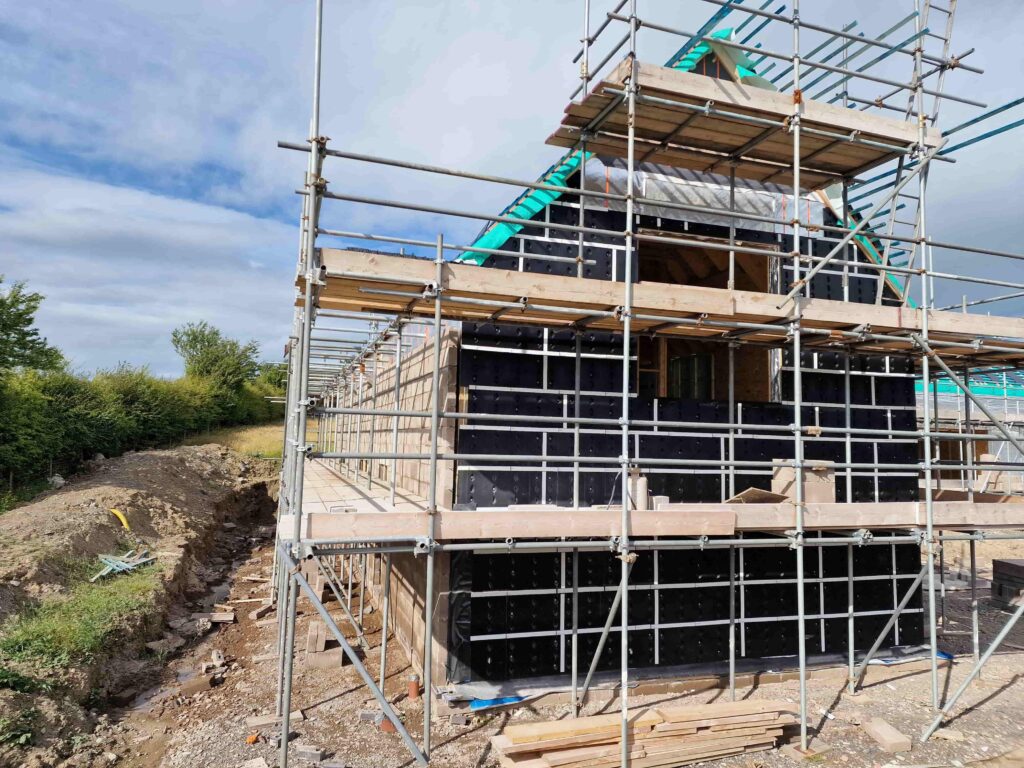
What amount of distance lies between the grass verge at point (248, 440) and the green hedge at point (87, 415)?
2.22ft


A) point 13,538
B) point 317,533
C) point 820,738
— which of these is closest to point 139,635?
point 13,538

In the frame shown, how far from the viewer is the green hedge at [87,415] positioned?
18.9 metres

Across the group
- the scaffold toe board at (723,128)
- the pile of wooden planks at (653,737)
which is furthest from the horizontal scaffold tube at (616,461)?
the scaffold toe board at (723,128)

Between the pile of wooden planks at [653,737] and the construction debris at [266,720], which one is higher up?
the pile of wooden planks at [653,737]

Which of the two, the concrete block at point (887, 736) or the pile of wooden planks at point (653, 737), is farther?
the concrete block at point (887, 736)

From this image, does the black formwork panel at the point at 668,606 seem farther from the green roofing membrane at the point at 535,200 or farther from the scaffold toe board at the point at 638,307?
the green roofing membrane at the point at 535,200

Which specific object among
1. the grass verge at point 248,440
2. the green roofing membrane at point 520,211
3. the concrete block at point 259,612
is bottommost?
the concrete block at point 259,612

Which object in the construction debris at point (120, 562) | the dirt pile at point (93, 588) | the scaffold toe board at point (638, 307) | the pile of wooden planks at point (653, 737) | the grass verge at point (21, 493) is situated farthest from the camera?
the grass verge at point (21, 493)

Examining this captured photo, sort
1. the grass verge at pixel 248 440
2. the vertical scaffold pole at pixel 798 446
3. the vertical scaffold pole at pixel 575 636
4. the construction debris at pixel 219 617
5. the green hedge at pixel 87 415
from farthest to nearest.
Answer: the grass verge at pixel 248 440 < the green hedge at pixel 87 415 < the construction debris at pixel 219 617 < the vertical scaffold pole at pixel 575 636 < the vertical scaffold pole at pixel 798 446

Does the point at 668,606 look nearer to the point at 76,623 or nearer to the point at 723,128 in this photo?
the point at 723,128

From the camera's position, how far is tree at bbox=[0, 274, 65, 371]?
2002 cm

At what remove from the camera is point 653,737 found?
22.8 ft

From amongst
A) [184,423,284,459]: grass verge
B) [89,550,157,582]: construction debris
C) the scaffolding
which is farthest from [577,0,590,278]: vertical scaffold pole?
[184,423,284,459]: grass verge

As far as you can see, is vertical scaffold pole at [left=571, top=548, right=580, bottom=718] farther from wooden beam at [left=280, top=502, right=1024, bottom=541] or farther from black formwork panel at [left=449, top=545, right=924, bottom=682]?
wooden beam at [left=280, top=502, right=1024, bottom=541]
